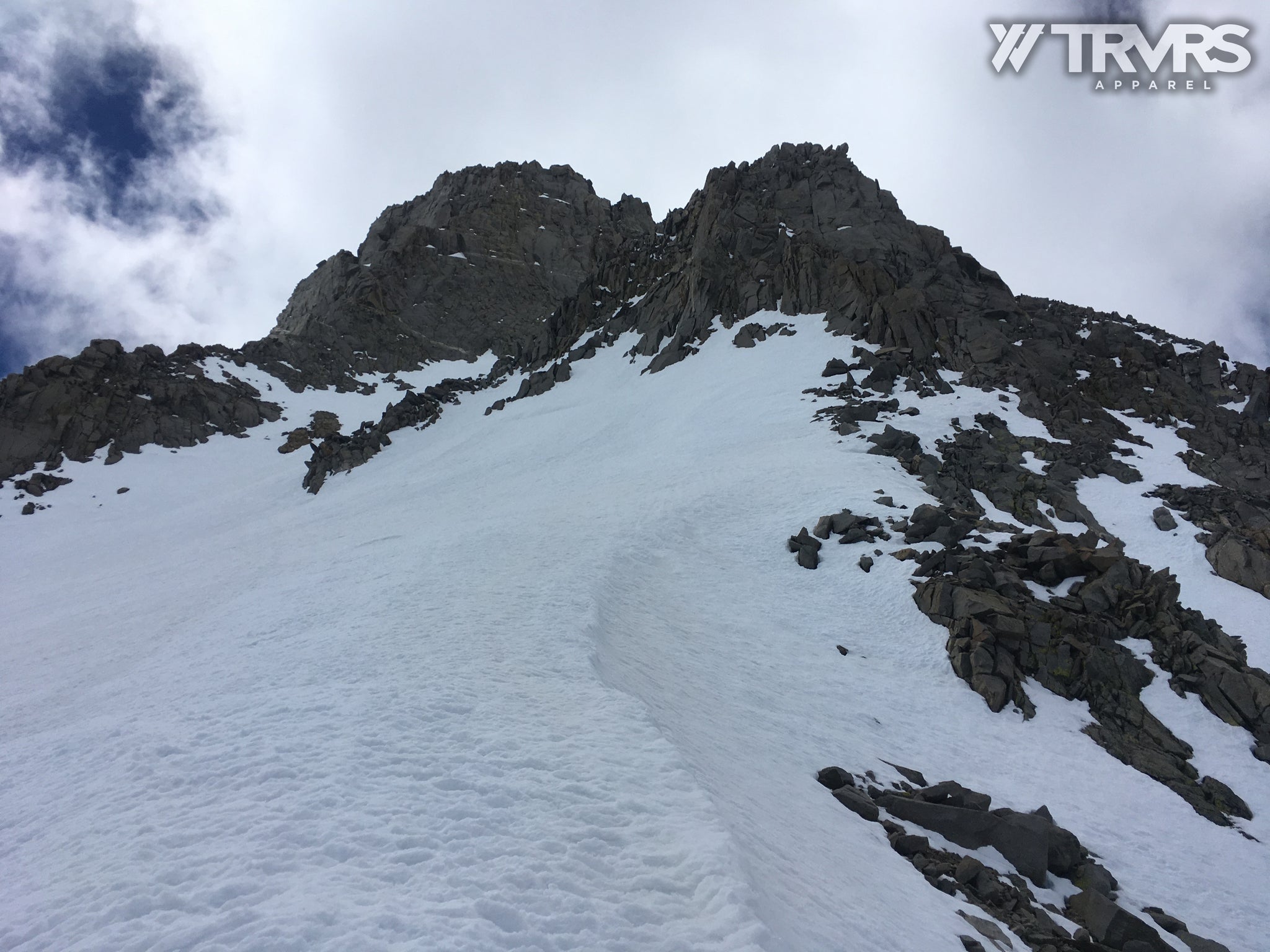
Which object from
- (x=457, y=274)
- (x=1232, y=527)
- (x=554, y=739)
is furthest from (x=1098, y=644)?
(x=457, y=274)

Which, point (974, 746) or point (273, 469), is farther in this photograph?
point (273, 469)

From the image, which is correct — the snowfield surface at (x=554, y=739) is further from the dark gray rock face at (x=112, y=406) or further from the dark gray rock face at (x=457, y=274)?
the dark gray rock face at (x=457, y=274)

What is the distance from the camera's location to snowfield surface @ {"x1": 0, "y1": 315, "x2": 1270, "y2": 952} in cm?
638

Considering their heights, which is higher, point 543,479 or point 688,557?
point 543,479

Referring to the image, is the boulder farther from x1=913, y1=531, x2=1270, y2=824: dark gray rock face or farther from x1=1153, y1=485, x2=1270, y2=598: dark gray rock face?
x1=1153, y1=485, x2=1270, y2=598: dark gray rock face

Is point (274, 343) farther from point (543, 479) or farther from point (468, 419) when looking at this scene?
point (543, 479)

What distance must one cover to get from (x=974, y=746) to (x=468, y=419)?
5275cm

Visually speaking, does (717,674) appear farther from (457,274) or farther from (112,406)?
(457,274)

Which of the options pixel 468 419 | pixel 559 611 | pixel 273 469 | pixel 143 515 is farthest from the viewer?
pixel 468 419

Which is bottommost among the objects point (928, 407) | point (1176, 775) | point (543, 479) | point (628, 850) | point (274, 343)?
point (1176, 775)

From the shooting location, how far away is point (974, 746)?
13641 millimetres

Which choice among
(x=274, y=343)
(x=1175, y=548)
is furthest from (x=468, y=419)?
(x=1175, y=548)

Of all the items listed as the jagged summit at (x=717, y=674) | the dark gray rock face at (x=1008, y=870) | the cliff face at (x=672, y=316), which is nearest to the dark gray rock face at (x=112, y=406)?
the cliff face at (x=672, y=316)

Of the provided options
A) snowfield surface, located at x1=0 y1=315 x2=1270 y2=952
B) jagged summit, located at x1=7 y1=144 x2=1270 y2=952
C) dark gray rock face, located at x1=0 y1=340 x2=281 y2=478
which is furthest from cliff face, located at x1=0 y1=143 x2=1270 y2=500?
snowfield surface, located at x1=0 y1=315 x2=1270 y2=952
